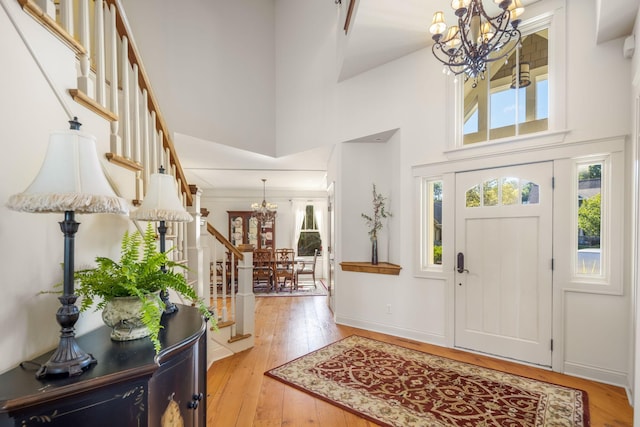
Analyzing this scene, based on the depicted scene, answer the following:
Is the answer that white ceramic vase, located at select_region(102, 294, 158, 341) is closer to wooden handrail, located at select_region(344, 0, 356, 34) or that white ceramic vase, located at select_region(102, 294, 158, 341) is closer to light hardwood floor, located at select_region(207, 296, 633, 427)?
light hardwood floor, located at select_region(207, 296, 633, 427)

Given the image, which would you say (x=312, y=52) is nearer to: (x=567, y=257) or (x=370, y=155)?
(x=370, y=155)

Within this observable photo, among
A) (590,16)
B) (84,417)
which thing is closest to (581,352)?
(590,16)

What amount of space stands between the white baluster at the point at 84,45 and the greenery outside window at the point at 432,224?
343cm

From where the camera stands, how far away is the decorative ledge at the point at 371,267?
397 cm

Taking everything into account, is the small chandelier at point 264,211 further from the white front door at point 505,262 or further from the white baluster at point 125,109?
the white baluster at point 125,109

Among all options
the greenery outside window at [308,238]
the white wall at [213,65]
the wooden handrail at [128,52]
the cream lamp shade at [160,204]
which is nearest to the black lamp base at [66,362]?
the cream lamp shade at [160,204]

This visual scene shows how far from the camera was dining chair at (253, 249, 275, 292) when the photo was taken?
7008mm

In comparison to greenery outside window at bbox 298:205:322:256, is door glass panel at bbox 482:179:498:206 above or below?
above

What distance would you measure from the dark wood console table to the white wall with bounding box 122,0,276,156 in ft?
12.3

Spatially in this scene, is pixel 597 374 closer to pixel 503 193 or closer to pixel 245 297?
pixel 503 193

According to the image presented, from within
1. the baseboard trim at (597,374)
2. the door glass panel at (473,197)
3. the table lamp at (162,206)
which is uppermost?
the door glass panel at (473,197)

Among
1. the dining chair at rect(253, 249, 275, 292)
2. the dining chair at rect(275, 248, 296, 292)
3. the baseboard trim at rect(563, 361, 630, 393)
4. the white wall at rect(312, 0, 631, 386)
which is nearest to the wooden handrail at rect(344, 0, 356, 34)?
the white wall at rect(312, 0, 631, 386)

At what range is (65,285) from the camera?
0.92 m

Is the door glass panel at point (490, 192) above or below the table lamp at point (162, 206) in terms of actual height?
above
